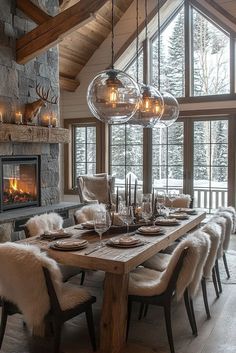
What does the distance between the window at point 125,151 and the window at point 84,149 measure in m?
0.45

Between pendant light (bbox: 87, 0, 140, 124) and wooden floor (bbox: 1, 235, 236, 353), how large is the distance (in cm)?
186

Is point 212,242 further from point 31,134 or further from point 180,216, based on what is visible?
point 31,134

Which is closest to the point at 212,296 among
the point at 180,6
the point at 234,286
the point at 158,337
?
the point at 234,286

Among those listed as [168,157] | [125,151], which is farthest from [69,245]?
[125,151]

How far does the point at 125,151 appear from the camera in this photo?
26.3 ft

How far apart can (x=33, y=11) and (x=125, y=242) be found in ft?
13.6

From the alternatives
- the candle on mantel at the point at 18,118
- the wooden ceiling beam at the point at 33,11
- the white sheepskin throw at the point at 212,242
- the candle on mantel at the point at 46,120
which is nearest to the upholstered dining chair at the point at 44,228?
the white sheepskin throw at the point at 212,242

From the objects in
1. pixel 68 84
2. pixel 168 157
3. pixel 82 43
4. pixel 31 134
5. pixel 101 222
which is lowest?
pixel 101 222

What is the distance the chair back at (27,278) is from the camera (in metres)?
2.39

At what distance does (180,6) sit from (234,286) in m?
5.56

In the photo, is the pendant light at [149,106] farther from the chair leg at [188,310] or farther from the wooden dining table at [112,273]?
the chair leg at [188,310]

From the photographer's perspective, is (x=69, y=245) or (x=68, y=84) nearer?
(x=69, y=245)

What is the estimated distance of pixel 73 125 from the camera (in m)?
8.52

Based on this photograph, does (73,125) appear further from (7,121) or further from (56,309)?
(56,309)
